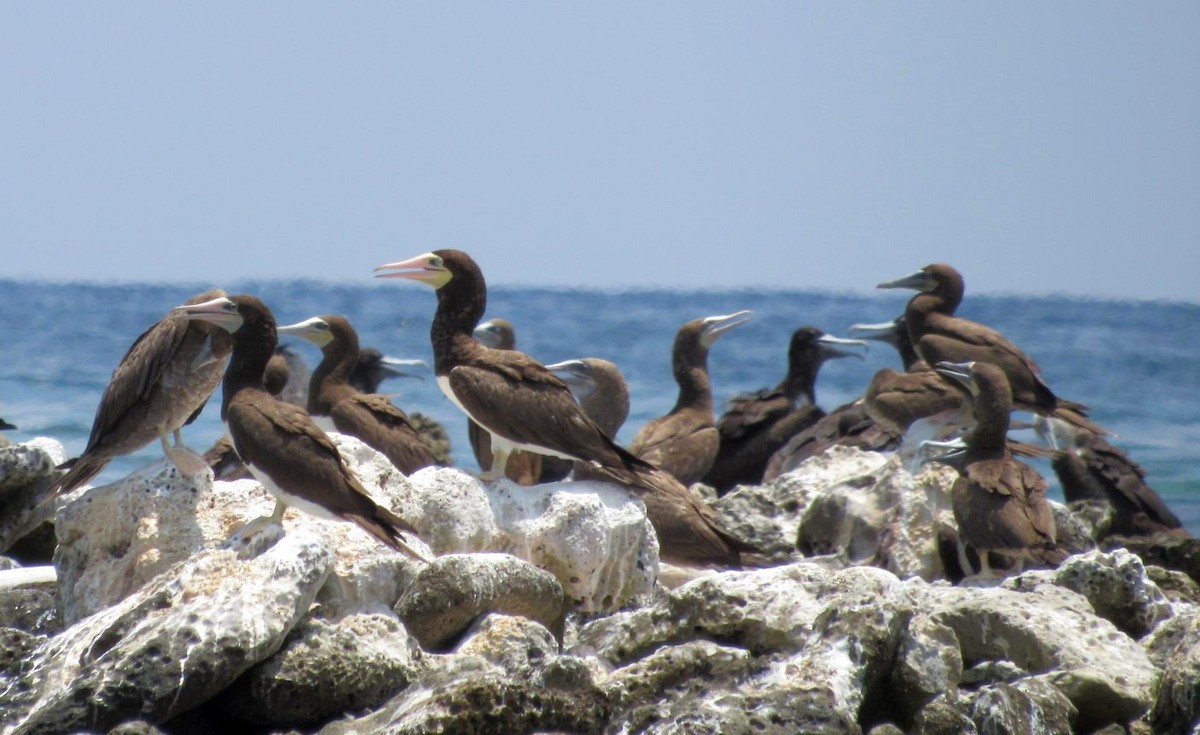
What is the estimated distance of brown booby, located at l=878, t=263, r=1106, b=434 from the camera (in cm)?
1120

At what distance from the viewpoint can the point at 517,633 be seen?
6070mm

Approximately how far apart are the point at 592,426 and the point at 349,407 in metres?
2.30

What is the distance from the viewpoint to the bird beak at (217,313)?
7.11 metres

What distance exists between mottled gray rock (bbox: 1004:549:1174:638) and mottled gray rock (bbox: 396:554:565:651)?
85.2 inches

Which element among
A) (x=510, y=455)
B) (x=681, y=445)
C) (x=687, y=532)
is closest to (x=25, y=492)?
(x=510, y=455)

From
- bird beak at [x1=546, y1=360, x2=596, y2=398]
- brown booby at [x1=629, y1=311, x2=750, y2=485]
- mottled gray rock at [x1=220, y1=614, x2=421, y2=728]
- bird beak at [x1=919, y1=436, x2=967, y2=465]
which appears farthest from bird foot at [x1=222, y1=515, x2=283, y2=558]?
bird beak at [x1=546, y1=360, x2=596, y2=398]

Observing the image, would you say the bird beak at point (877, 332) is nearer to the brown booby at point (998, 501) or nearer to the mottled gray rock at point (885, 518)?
the mottled gray rock at point (885, 518)

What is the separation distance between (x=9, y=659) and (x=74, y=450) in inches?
523

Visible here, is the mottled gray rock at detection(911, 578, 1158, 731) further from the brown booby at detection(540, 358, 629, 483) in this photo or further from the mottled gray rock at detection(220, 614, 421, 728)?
the brown booby at detection(540, 358, 629, 483)

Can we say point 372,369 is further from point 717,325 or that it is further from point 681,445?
point 681,445

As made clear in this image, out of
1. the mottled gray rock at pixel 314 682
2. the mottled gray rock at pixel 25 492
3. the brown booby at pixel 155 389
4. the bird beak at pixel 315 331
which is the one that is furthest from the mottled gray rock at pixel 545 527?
the bird beak at pixel 315 331

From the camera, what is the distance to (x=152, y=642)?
551 cm

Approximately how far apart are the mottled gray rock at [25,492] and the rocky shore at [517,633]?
103 centimetres

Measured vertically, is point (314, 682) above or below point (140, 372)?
below
